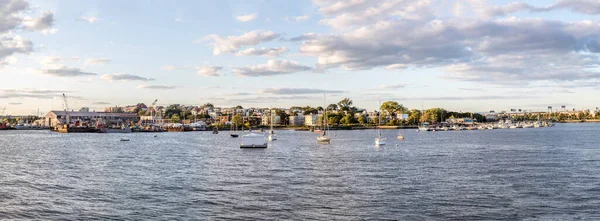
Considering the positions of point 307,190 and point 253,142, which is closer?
point 307,190

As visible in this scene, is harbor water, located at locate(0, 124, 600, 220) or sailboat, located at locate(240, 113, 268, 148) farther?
sailboat, located at locate(240, 113, 268, 148)

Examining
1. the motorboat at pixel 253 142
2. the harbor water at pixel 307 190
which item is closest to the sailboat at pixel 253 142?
the motorboat at pixel 253 142

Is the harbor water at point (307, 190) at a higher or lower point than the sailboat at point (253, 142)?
lower

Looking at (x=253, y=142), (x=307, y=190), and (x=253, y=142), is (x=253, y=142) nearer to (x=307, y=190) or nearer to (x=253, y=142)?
(x=253, y=142)

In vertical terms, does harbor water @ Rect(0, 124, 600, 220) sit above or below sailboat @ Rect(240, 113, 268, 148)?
below

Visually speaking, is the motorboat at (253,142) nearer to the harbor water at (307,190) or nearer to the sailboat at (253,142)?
the sailboat at (253,142)

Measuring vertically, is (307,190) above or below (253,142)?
below

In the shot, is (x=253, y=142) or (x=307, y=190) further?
(x=253, y=142)

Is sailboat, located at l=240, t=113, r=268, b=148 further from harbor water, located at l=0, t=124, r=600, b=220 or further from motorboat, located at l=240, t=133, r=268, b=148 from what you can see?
harbor water, located at l=0, t=124, r=600, b=220

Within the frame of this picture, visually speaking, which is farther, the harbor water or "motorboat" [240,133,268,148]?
"motorboat" [240,133,268,148]

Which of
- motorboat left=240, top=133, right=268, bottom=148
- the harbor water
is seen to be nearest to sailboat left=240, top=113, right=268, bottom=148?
motorboat left=240, top=133, right=268, bottom=148

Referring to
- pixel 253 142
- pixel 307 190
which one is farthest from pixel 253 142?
pixel 307 190

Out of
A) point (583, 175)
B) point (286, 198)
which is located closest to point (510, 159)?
point (583, 175)

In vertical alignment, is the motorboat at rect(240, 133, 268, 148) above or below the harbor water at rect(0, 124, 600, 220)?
above
